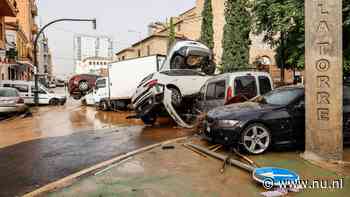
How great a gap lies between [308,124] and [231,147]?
1.67 m

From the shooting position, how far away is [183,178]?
557 cm

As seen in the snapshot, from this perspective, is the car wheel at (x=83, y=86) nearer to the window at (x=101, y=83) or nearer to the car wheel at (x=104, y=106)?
the window at (x=101, y=83)

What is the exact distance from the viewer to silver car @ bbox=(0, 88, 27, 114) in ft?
51.8

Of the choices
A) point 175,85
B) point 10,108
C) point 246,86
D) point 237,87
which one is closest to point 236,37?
point 175,85

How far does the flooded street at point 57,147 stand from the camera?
5.98 metres

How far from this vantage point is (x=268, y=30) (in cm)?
1434

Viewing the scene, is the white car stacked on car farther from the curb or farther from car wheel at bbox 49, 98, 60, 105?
the curb

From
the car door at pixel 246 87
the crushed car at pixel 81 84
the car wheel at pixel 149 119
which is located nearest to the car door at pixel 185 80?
the car wheel at pixel 149 119

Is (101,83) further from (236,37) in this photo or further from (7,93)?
(236,37)

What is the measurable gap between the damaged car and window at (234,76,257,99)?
239cm

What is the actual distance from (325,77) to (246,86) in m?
4.28

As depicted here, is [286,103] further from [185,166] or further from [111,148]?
[111,148]

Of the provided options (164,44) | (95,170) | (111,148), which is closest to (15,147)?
(111,148)

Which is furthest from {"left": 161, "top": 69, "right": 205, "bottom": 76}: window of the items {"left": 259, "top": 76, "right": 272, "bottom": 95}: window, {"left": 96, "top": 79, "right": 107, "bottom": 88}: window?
{"left": 96, "top": 79, "right": 107, "bottom": 88}: window
